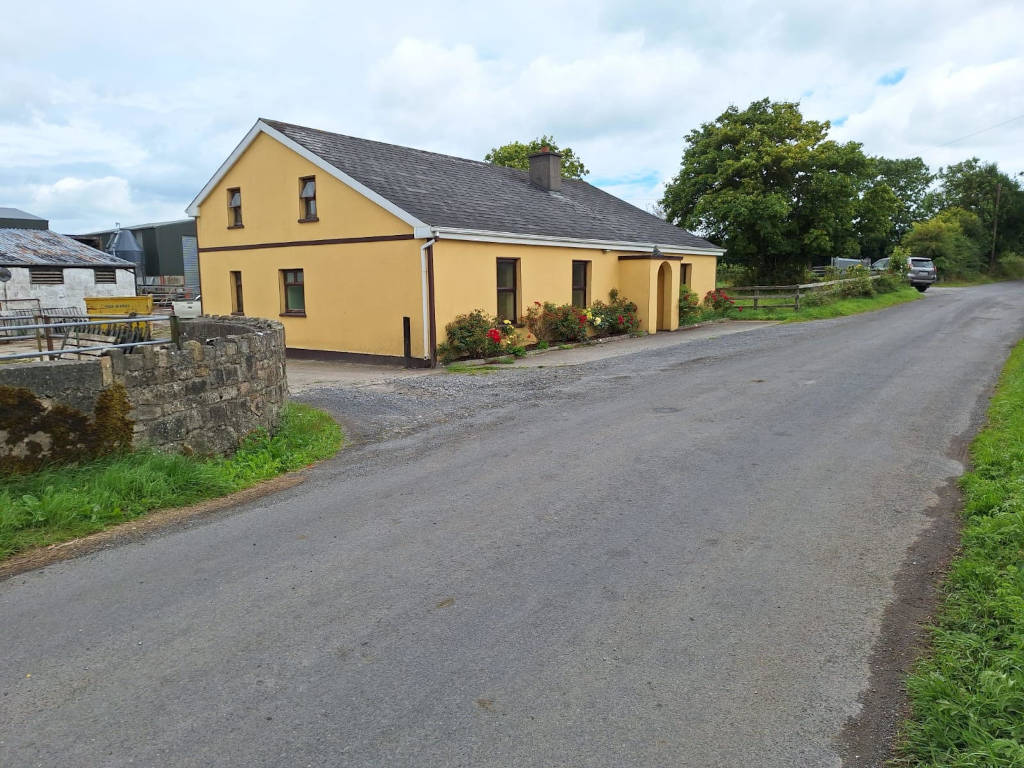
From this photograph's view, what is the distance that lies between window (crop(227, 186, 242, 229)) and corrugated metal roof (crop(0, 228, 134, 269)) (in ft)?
Result: 38.2

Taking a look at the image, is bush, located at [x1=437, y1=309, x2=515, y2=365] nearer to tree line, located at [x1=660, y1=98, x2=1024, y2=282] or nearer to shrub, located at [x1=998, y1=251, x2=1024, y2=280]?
tree line, located at [x1=660, y1=98, x2=1024, y2=282]

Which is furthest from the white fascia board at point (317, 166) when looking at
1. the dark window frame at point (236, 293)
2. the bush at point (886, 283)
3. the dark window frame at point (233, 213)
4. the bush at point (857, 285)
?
the bush at point (886, 283)

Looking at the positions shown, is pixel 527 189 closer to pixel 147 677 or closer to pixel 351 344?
pixel 351 344

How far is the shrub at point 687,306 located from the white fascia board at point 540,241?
1.53 metres

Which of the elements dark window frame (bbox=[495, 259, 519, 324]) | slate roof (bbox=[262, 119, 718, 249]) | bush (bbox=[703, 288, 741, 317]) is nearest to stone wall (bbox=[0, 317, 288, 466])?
slate roof (bbox=[262, 119, 718, 249])

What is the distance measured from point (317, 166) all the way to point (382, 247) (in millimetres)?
3047

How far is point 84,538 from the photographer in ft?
17.7

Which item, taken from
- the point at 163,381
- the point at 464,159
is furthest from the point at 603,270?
the point at 163,381

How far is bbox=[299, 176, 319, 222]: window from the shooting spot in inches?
690

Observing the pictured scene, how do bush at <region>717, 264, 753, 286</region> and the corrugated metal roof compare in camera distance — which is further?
bush at <region>717, 264, 753, 286</region>

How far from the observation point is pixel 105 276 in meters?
29.3

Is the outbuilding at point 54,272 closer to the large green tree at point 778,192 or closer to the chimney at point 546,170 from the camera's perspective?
the chimney at point 546,170

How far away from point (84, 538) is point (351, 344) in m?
12.1

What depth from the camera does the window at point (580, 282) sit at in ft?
68.3
